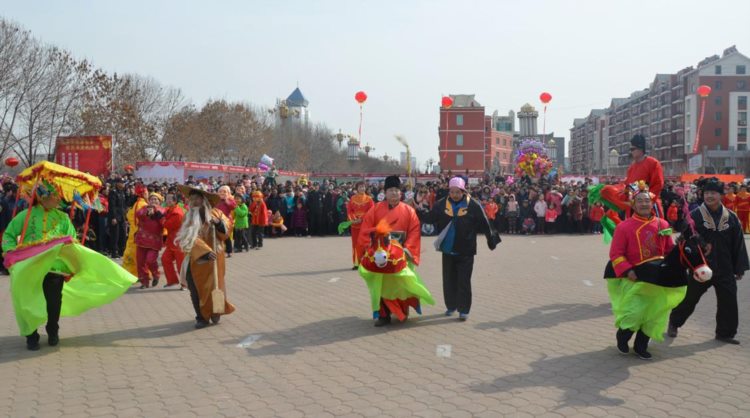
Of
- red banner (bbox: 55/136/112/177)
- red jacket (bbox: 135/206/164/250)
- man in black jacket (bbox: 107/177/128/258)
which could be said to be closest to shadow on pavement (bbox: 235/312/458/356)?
red jacket (bbox: 135/206/164/250)

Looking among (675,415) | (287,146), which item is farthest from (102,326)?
(287,146)

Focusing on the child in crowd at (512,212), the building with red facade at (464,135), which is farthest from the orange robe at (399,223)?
the building with red facade at (464,135)

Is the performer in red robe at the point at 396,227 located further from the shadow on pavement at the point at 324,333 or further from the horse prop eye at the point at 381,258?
the horse prop eye at the point at 381,258

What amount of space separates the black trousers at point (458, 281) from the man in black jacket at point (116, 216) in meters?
9.13

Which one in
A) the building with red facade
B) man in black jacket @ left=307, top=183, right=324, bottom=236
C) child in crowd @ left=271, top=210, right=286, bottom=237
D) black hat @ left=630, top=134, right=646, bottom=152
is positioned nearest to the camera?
black hat @ left=630, top=134, right=646, bottom=152

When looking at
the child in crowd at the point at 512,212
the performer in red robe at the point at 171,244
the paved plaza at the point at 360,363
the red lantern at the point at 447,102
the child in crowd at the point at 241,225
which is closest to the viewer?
the paved plaza at the point at 360,363

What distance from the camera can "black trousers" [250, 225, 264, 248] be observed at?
18.9m

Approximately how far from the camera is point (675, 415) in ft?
16.8

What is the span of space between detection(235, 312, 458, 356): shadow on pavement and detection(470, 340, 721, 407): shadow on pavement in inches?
80.9

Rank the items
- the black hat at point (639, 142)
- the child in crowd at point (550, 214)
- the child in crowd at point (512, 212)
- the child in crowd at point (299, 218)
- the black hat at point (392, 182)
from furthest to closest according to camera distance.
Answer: the child in crowd at point (512, 212) < the child in crowd at point (550, 214) < the child in crowd at point (299, 218) < the black hat at point (639, 142) < the black hat at point (392, 182)

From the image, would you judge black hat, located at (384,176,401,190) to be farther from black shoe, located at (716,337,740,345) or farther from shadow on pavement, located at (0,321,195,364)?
black shoe, located at (716,337,740,345)

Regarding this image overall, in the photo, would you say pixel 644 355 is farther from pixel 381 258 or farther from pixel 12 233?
pixel 12 233

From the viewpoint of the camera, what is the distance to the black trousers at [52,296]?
7324 millimetres

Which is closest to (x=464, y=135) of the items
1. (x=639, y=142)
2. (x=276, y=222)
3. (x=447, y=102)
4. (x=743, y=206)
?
(x=447, y=102)
